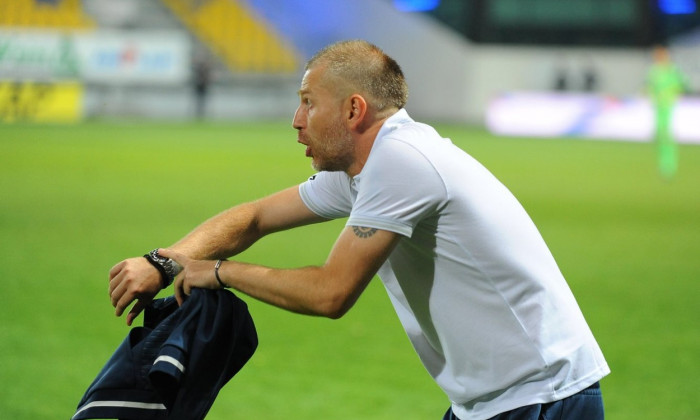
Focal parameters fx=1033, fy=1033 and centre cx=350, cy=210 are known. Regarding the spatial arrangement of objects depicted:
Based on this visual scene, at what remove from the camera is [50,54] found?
113 ft

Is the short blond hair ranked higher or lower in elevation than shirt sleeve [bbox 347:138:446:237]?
higher

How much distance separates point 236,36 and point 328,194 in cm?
3807

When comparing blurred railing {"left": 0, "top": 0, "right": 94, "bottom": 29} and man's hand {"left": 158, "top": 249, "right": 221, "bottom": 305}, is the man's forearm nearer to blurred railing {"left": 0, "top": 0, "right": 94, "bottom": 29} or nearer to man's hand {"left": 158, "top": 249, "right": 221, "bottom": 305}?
man's hand {"left": 158, "top": 249, "right": 221, "bottom": 305}

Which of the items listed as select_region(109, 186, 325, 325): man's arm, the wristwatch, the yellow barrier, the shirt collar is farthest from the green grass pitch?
the yellow barrier

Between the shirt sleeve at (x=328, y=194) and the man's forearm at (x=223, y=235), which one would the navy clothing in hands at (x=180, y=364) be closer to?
the man's forearm at (x=223, y=235)

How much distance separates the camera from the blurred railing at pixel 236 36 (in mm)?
40031

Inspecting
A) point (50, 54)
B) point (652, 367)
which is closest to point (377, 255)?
point (652, 367)

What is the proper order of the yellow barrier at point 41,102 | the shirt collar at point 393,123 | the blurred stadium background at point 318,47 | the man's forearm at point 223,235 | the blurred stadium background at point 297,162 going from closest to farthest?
1. the shirt collar at point 393,123
2. the man's forearm at point 223,235
3. the blurred stadium background at point 297,162
4. the yellow barrier at point 41,102
5. the blurred stadium background at point 318,47

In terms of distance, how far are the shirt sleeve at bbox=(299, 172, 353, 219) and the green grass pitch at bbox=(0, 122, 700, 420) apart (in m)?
Result: 2.06

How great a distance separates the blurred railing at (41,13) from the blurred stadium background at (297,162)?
3.3 inches

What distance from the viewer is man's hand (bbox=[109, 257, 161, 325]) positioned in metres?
3.10

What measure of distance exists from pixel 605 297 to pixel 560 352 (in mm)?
5768

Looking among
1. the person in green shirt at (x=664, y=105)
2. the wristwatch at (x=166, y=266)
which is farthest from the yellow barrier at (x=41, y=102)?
the wristwatch at (x=166, y=266)

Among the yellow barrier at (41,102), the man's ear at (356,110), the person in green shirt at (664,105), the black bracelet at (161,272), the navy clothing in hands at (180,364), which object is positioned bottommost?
the yellow barrier at (41,102)
